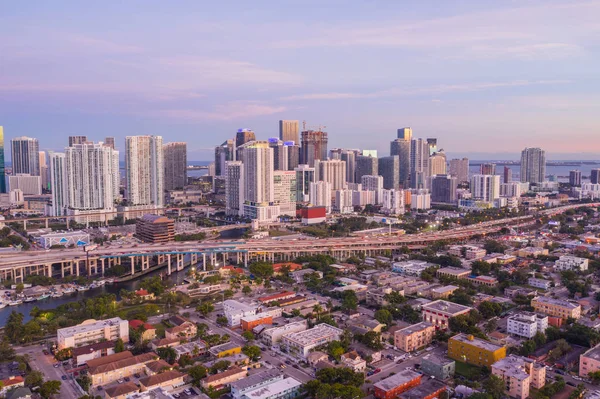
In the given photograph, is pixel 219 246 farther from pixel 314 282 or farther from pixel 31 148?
pixel 31 148

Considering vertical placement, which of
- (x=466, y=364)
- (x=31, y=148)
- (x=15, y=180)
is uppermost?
(x=31, y=148)

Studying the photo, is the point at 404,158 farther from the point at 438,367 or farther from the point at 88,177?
the point at 438,367

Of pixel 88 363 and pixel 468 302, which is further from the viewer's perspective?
pixel 468 302

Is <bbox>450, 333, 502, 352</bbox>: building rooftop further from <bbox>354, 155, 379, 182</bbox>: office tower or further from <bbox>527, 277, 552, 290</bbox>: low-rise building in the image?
<bbox>354, 155, 379, 182</bbox>: office tower

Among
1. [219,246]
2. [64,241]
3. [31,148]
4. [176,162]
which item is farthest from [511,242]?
[31,148]

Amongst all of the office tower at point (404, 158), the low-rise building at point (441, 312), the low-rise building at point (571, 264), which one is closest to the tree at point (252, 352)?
the low-rise building at point (441, 312)

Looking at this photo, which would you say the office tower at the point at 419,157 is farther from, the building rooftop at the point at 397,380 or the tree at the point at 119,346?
the tree at the point at 119,346
